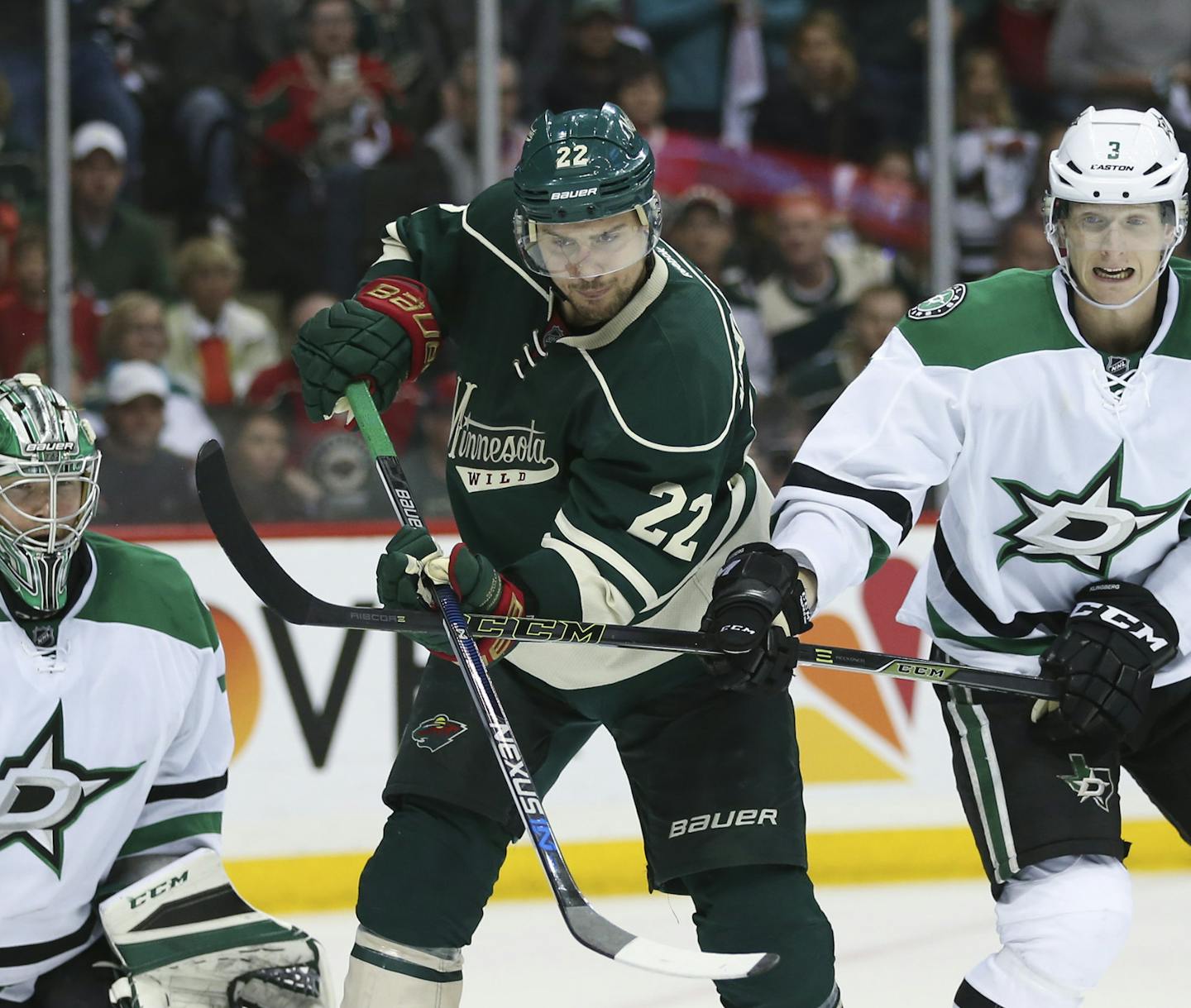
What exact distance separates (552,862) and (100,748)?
558 mm

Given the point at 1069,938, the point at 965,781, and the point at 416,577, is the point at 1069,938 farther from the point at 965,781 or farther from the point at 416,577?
the point at 416,577

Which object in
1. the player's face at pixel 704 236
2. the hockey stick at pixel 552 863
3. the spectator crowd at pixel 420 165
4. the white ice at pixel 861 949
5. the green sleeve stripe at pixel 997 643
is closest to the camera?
the hockey stick at pixel 552 863

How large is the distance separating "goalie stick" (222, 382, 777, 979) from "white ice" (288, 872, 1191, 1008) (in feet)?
3.55

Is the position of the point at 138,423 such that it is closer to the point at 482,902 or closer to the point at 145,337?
the point at 145,337

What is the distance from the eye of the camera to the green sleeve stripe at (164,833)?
7.63ft

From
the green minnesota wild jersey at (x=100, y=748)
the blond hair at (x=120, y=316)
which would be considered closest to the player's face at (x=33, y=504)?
the green minnesota wild jersey at (x=100, y=748)

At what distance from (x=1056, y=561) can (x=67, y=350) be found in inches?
106

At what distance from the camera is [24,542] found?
2.20 meters

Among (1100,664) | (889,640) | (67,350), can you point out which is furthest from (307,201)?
(1100,664)

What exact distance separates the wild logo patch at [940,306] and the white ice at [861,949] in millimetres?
1265

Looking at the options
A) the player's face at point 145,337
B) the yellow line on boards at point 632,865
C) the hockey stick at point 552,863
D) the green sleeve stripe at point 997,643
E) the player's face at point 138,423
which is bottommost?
the yellow line on boards at point 632,865

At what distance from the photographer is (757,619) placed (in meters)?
2.12

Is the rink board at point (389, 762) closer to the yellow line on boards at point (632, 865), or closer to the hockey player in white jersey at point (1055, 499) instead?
the yellow line on boards at point (632, 865)

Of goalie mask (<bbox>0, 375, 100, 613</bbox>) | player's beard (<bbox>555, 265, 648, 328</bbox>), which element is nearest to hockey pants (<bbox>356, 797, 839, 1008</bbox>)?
goalie mask (<bbox>0, 375, 100, 613</bbox>)
